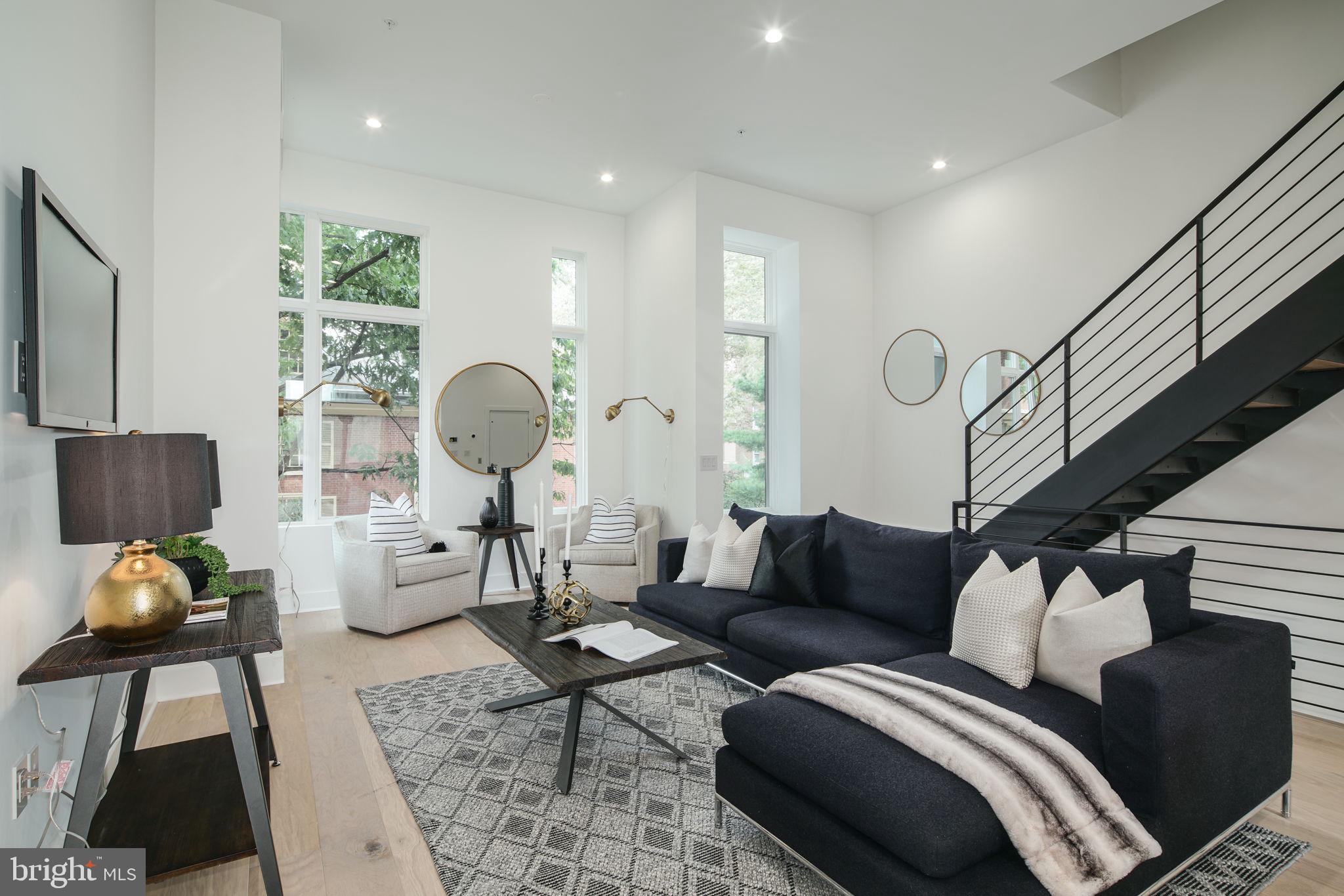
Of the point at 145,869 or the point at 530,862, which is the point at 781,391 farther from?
the point at 145,869

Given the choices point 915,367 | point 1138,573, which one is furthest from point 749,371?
point 1138,573

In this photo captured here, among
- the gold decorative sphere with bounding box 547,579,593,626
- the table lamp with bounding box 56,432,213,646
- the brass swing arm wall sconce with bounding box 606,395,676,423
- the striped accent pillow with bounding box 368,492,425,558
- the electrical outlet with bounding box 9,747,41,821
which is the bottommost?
the electrical outlet with bounding box 9,747,41,821

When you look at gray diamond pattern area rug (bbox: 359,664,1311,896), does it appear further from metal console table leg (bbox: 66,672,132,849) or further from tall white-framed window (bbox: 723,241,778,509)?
tall white-framed window (bbox: 723,241,778,509)

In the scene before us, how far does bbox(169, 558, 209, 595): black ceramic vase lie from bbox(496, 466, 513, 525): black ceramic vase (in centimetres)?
272

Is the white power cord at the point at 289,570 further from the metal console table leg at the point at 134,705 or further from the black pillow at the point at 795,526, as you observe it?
the black pillow at the point at 795,526

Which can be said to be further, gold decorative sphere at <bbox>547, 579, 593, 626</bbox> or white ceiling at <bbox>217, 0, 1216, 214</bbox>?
white ceiling at <bbox>217, 0, 1216, 214</bbox>

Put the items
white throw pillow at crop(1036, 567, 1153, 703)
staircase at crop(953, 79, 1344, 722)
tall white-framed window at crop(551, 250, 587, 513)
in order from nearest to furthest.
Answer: white throw pillow at crop(1036, 567, 1153, 703) → staircase at crop(953, 79, 1344, 722) → tall white-framed window at crop(551, 250, 587, 513)

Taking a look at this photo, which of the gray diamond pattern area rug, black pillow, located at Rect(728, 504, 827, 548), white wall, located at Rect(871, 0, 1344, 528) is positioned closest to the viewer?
the gray diamond pattern area rug

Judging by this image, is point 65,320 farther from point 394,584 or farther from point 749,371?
point 749,371

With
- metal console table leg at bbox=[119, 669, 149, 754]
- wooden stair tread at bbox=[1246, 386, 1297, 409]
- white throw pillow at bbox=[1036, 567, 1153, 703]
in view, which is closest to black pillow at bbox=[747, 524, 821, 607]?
white throw pillow at bbox=[1036, 567, 1153, 703]

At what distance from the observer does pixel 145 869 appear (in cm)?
171

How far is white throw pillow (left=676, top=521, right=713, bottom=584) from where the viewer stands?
12.7ft

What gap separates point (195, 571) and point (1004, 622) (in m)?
2.84

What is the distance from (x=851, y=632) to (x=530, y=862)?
4.97 ft
